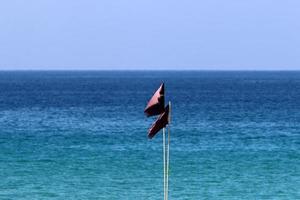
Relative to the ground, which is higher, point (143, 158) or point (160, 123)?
point (160, 123)

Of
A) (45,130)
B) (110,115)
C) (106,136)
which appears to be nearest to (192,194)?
(106,136)

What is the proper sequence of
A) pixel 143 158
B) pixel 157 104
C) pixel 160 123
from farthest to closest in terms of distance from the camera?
pixel 143 158 → pixel 160 123 → pixel 157 104

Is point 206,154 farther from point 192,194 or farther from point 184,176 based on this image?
point 192,194

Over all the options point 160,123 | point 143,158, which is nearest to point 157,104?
point 160,123

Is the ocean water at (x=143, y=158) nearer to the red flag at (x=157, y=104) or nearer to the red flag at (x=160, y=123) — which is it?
the red flag at (x=160, y=123)

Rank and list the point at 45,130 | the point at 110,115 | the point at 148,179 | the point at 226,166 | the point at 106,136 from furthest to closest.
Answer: the point at 110,115, the point at 45,130, the point at 106,136, the point at 226,166, the point at 148,179

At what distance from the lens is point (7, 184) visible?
38656 millimetres

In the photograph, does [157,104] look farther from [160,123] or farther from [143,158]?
[143,158]

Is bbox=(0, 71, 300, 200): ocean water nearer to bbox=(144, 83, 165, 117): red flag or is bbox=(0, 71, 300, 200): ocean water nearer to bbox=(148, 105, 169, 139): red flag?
bbox=(148, 105, 169, 139): red flag

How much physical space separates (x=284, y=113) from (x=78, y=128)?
88.5 ft

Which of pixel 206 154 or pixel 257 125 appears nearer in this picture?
pixel 206 154

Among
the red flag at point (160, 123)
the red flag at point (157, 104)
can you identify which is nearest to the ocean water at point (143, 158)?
the red flag at point (160, 123)

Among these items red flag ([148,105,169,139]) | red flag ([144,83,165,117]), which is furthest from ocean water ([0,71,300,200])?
red flag ([144,83,165,117])

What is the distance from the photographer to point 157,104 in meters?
24.3
